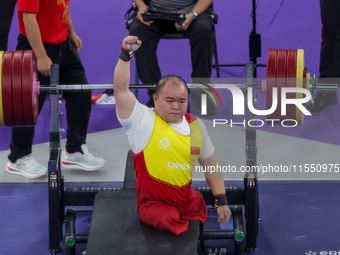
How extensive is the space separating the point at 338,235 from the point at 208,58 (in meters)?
2.09

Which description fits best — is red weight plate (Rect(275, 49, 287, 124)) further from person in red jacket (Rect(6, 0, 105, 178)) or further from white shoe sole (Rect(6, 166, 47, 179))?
white shoe sole (Rect(6, 166, 47, 179))

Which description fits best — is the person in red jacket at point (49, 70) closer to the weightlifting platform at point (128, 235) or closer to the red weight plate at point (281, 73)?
the weightlifting platform at point (128, 235)

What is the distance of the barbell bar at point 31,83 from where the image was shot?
384cm

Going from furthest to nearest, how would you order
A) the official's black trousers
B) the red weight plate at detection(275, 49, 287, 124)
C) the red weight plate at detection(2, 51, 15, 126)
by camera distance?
the official's black trousers, the red weight plate at detection(275, 49, 287, 124), the red weight plate at detection(2, 51, 15, 126)

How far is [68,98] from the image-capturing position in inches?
190

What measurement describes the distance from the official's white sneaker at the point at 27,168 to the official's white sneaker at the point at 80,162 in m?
0.18

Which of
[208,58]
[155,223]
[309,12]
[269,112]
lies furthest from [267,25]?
[155,223]

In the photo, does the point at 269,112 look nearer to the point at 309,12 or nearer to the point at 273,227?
the point at 273,227

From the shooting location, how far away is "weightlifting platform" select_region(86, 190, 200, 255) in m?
3.34

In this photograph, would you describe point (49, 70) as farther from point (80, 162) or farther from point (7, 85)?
point (80, 162)

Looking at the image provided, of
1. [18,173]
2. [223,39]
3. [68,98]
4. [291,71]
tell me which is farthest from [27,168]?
[223,39]

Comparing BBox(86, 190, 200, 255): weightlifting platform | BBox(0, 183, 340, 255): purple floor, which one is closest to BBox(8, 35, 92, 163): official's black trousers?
BBox(0, 183, 340, 255): purple floor

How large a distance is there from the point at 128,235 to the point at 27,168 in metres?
1.65

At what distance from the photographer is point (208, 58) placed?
5.75 metres
